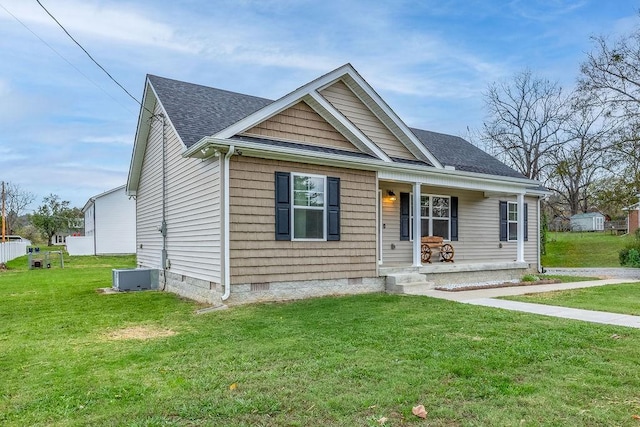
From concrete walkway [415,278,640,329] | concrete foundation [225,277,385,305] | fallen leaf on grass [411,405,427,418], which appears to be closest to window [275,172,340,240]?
concrete foundation [225,277,385,305]

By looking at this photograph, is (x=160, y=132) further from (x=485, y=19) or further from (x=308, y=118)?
(x=485, y=19)

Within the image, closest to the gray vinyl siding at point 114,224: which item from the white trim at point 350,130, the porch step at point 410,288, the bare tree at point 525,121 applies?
the white trim at point 350,130

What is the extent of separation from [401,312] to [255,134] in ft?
14.4

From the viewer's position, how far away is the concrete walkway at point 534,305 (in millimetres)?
6289

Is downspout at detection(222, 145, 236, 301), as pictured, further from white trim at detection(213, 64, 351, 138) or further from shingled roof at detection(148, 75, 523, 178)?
shingled roof at detection(148, 75, 523, 178)

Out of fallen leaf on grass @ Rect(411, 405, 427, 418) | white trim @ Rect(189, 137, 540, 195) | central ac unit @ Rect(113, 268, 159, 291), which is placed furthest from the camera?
central ac unit @ Rect(113, 268, 159, 291)

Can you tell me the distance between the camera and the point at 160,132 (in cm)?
1127

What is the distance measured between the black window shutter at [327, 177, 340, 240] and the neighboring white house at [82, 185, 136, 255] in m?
23.5

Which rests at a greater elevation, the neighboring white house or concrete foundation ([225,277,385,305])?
the neighboring white house

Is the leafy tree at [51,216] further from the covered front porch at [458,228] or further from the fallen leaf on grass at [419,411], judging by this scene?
the fallen leaf on grass at [419,411]

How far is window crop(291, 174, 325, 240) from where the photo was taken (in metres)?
8.66

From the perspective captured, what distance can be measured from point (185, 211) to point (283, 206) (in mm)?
2629

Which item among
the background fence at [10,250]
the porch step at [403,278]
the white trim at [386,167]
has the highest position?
the white trim at [386,167]

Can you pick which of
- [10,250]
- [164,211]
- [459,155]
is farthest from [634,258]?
[10,250]
